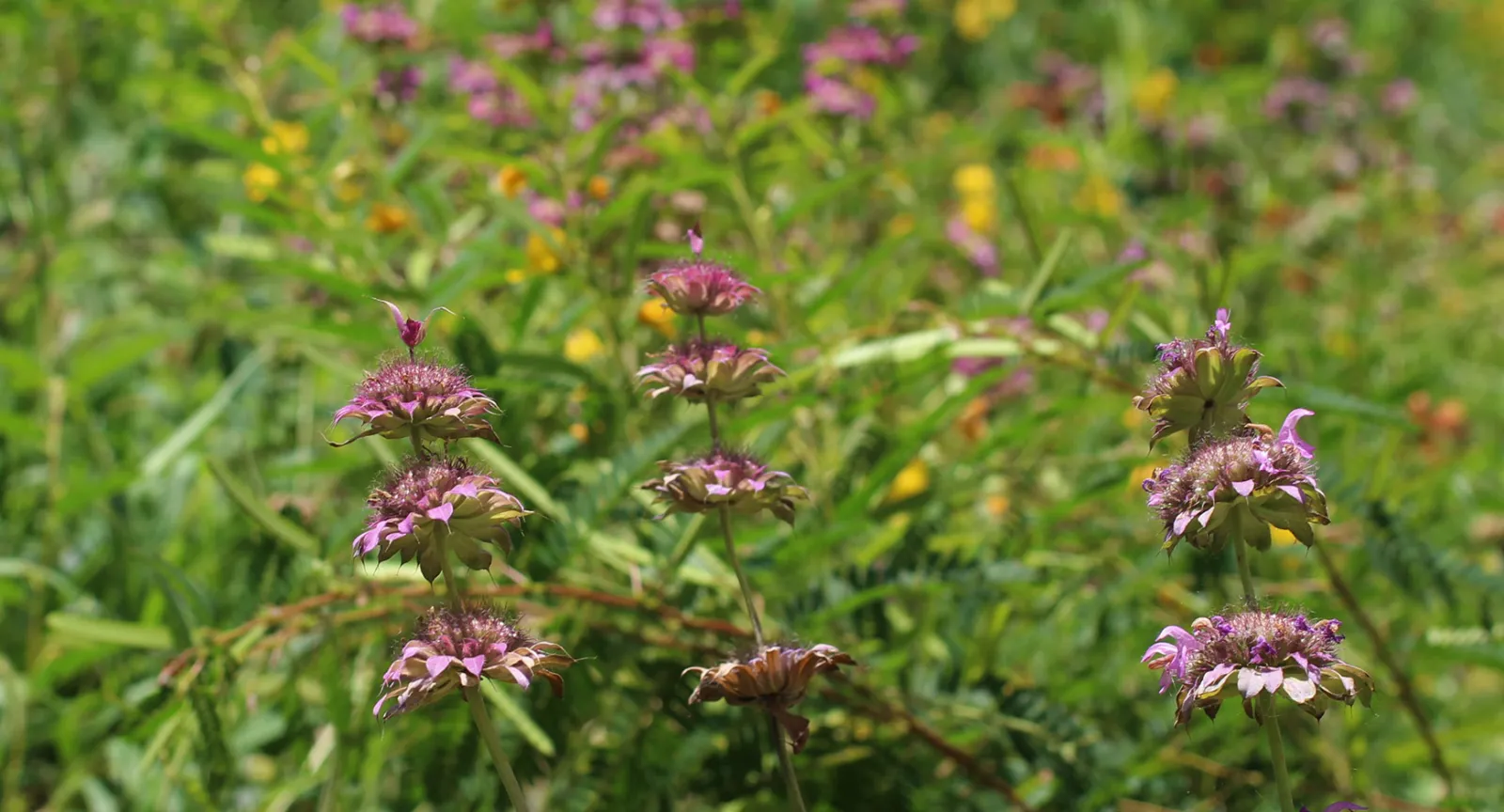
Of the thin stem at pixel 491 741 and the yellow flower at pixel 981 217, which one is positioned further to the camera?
the yellow flower at pixel 981 217

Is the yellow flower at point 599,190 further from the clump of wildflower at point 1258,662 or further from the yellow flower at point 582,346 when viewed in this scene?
the clump of wildflower at point 1258,662

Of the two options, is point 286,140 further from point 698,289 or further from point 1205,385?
point 1205,385

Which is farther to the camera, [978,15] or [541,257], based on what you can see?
[978,15]

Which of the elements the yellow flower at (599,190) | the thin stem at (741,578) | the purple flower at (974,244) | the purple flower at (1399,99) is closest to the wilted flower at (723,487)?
the thin stem at (741,578)

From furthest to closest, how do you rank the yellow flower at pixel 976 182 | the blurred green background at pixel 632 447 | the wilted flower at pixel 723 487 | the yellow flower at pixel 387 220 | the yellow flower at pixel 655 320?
1. the yellow flower at pixel 976 182
2. the yellow flower at pixel 387 220
3. the yellow flower at pixel 655 320
4. the blurred green background at pixel 632 447
5. the wilted flower at pixel 723 487

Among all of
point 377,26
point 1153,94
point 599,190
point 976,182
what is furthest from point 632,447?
A: point 1153,94

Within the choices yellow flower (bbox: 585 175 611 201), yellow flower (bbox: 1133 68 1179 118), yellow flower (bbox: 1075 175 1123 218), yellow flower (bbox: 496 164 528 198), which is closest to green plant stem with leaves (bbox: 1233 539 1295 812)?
yellow flower (bbox: 585 175 611 201)
